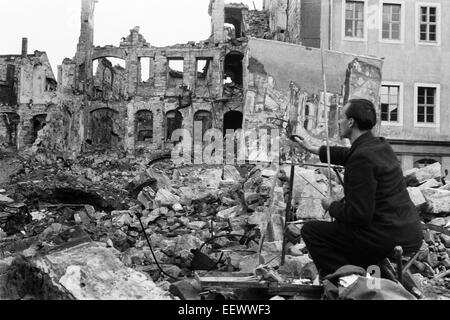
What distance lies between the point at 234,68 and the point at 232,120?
4087 mm

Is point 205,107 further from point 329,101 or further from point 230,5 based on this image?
point 329,101

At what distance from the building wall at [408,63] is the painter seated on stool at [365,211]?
1754 cm

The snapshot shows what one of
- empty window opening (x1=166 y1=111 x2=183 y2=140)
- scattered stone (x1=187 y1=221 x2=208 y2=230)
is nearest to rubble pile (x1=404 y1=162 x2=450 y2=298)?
scattered stone (x1=187 y1=221 x2=208 y2=230)

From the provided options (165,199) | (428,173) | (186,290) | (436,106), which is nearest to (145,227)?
(165,199)

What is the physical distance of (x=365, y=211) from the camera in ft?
12.0

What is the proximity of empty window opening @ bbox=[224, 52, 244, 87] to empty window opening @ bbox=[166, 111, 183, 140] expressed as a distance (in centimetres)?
447

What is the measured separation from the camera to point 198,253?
289 inches

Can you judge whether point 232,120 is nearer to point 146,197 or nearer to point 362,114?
point 146,197

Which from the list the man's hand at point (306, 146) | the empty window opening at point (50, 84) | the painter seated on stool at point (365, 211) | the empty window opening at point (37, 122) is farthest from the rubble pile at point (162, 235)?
the empty window opening at point (50, 84)

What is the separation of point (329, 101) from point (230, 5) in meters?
24.8

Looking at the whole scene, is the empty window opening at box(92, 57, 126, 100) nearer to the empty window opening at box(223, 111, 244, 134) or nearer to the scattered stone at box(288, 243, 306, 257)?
the empty window opening at box(223, 111, 244, 134)

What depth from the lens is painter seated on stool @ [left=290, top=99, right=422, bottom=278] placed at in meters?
3.71

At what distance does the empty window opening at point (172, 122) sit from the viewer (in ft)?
113

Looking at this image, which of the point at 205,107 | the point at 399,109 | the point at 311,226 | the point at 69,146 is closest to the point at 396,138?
the point at 399,109
